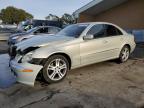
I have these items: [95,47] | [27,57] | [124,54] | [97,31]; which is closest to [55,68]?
[27,57]

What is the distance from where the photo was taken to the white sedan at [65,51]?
495 centimetres

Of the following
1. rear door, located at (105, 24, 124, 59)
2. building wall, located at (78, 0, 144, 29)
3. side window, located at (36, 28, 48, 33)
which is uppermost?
building wall, located at (78, 0, 144, 29)

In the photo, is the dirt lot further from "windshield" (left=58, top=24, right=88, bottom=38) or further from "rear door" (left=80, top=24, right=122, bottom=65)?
"windshield" (left=58, top=24, right=88, bottom=38)

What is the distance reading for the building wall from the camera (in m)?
13.6

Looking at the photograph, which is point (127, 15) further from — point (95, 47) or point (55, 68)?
point (55, 68)

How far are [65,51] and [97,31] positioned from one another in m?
1.54

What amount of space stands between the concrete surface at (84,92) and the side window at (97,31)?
111 centimetres

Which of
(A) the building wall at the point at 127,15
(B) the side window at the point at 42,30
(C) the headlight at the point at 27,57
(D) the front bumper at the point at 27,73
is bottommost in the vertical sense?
(D) the front bumper at the point at 27,73

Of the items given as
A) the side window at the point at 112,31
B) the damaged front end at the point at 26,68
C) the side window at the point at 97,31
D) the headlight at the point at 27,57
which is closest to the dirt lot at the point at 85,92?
the damaged front end at the point at 26,68

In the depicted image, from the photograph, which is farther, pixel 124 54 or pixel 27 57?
pixel 124 54

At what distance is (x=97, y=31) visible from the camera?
646 centimetres

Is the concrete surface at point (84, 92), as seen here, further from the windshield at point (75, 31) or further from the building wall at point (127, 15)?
the building wall at point (127, 15)

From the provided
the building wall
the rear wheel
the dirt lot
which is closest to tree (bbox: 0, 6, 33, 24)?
the building wall

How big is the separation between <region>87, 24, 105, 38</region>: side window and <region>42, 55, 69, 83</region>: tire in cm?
133
